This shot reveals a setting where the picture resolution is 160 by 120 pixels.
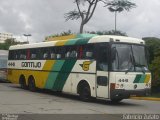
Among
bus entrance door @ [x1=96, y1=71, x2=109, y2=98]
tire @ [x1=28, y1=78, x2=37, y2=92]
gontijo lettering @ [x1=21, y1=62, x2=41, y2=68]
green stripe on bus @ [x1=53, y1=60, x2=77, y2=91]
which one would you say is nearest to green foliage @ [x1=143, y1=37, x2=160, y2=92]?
green stripe on bus @ [x1=53, y1=60, x2=77, y2=91]

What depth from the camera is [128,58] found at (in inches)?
754

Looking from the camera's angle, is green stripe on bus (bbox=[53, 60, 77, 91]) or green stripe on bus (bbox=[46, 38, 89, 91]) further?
green stripe on bus (bbox=[53, 60, 77, 91])

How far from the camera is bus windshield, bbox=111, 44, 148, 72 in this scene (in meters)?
18.8

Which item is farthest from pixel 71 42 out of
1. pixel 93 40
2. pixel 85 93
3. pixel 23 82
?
pixel 23 82

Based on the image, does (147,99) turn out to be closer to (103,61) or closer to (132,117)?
(103,61)

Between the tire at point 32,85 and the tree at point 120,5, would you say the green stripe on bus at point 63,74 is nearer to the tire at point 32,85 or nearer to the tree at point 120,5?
the tire at point 32,85

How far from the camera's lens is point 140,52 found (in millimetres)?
19828

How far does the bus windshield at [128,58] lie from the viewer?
18.8 m

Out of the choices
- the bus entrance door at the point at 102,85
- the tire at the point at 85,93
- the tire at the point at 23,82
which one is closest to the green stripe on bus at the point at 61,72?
the tire at the point at 85,93

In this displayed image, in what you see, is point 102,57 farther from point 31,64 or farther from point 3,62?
point 3,62

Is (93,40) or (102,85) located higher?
(93,40)

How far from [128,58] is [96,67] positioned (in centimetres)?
149

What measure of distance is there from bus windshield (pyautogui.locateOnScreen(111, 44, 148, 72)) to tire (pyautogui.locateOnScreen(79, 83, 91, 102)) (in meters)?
2.22

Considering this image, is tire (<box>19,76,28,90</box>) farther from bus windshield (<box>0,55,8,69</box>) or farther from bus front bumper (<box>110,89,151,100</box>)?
bus front bumper (<box>110,89,151,100</box>)
